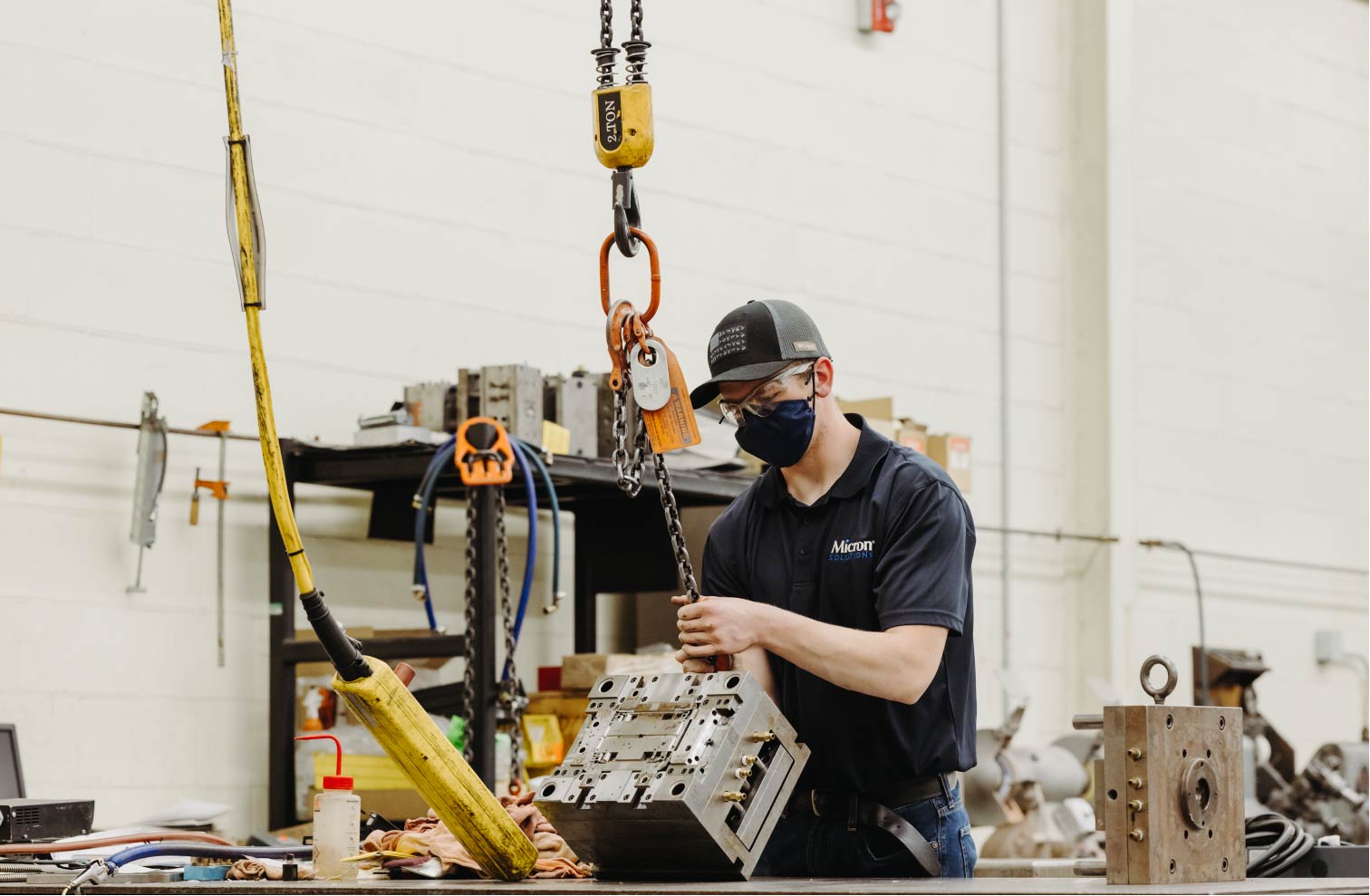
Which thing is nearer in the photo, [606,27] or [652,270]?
[652,270]

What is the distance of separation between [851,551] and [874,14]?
367 cm

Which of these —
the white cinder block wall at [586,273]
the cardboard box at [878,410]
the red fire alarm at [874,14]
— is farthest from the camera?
the red fire alarm at [874,14]

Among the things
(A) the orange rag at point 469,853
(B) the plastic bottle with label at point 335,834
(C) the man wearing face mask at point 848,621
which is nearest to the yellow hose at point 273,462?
(B) the plastic bottle with label at point 335,834

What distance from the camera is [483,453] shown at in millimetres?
3834

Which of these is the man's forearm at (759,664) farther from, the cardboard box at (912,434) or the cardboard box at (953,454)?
the cardboard box at (953,454)

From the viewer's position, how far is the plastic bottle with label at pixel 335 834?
2248mm

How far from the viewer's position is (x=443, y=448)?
388cm

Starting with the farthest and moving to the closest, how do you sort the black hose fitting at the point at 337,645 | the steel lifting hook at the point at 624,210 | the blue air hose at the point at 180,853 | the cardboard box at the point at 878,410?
the cardboard box at the point at 878,410 < the steel lifting hook at the point at 624,210 < the blue air hose at the point at 180,853 < the black hose fitting at the point at 337,645

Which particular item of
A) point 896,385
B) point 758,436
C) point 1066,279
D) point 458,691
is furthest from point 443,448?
point 1066,279

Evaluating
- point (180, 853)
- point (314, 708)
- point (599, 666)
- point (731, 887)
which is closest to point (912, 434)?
point (599, 666)

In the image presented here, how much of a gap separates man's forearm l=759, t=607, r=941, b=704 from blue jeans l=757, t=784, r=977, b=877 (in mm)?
228

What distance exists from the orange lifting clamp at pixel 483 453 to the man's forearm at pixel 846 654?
1606mm

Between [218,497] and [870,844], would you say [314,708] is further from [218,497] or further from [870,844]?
[870,844]

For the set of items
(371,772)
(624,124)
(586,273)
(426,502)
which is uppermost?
(586,273)
